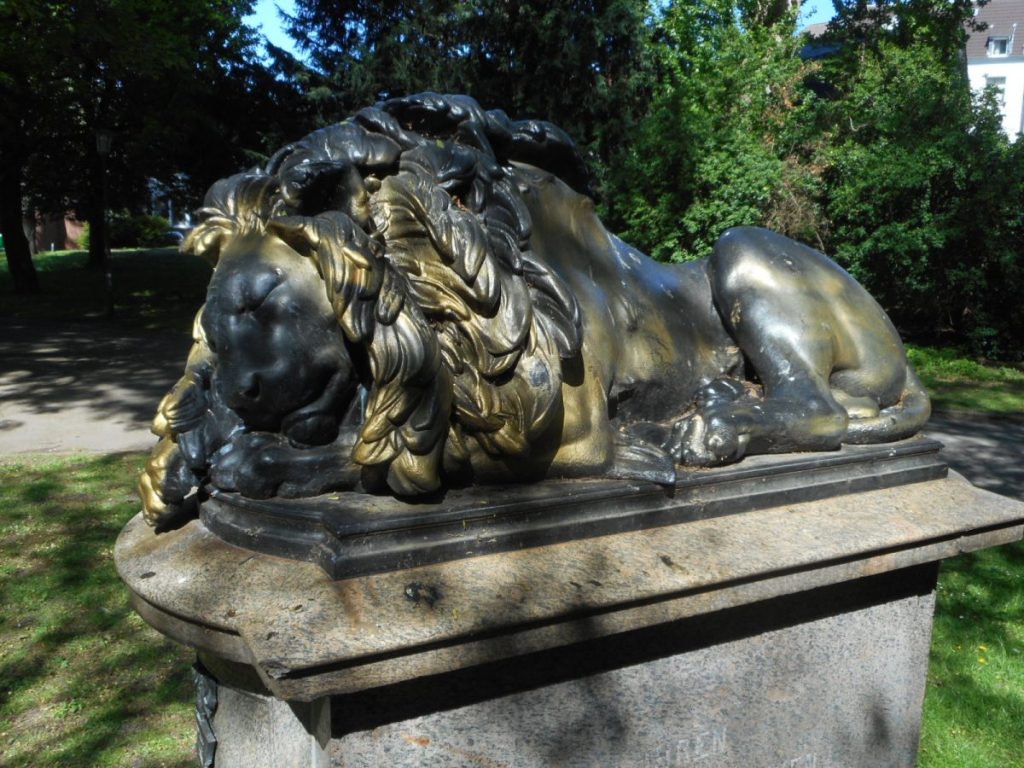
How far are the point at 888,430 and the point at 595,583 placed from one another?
1238mm

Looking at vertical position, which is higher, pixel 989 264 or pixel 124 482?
pixel 989 264

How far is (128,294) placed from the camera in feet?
64.8

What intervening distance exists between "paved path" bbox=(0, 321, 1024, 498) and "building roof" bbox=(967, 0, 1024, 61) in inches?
1952

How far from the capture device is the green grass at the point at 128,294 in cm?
1702

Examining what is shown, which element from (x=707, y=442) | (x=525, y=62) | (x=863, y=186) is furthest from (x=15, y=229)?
(x=707, y=442)

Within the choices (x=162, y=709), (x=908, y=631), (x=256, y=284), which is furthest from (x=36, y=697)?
(x=908, y=631)

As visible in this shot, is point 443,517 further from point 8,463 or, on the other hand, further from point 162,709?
point 8,463

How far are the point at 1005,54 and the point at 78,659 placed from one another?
5712cm

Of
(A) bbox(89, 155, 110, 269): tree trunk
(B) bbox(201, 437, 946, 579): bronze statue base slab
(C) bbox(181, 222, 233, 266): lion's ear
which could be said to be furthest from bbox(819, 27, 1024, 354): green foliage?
(A) bbox(89, 155, 110, 269): tree trunk

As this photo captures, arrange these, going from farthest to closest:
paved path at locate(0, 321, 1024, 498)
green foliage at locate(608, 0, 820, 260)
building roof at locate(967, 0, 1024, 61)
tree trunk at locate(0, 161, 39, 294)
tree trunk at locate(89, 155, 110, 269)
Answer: building roof at locate(967, 0, 1024, 61) < tree trunk at locate(0, 161, 39, 294) < tree trunk at locate(89, 155, 110, 269) < green foliage at locate(608, 0, 820, 260) < paved path at locate(0, 321, 1024, 498)

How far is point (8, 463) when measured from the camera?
7.05 m

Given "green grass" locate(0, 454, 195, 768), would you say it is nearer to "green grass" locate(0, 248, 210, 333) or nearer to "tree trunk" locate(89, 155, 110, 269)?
"green grass" locate(0, 248, 210, 333)

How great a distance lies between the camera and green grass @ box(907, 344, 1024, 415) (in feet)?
31.8

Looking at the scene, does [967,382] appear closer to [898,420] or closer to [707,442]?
[898,420]
